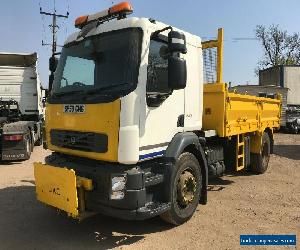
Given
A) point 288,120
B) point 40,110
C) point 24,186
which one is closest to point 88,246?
point 24,186

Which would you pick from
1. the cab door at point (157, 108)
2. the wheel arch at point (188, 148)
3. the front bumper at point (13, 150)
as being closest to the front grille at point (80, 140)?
the cab door at point (157, 108)

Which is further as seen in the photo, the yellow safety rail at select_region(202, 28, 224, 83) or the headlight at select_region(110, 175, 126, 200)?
the yellow safety rail at select_region(202, 28, 224, 83)

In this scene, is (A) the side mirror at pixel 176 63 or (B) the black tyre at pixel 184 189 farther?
(B) the black tyre at pixel 184 189

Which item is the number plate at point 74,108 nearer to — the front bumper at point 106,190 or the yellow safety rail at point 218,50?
the front bumper at point 106,190

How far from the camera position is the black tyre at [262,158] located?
8.25 m

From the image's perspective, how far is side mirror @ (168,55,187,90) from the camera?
4.23m

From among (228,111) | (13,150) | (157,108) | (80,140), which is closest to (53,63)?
(80,140)

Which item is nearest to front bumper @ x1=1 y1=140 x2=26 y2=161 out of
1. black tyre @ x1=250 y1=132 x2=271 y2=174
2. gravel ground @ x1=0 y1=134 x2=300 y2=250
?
gravel ground @ x1=0 y1=134 x2=300 y2=250

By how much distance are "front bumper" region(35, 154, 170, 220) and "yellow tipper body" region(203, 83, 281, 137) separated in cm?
194

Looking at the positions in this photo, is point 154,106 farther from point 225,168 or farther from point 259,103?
point 259,103

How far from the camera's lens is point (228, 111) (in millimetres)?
6277

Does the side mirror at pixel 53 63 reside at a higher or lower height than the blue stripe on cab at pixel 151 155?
higher

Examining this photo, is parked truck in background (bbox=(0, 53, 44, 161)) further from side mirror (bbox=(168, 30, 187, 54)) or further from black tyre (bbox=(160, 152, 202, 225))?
side mirror (bbox=(168, 30, 187, 54))

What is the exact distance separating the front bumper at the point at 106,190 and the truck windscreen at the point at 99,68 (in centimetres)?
88
